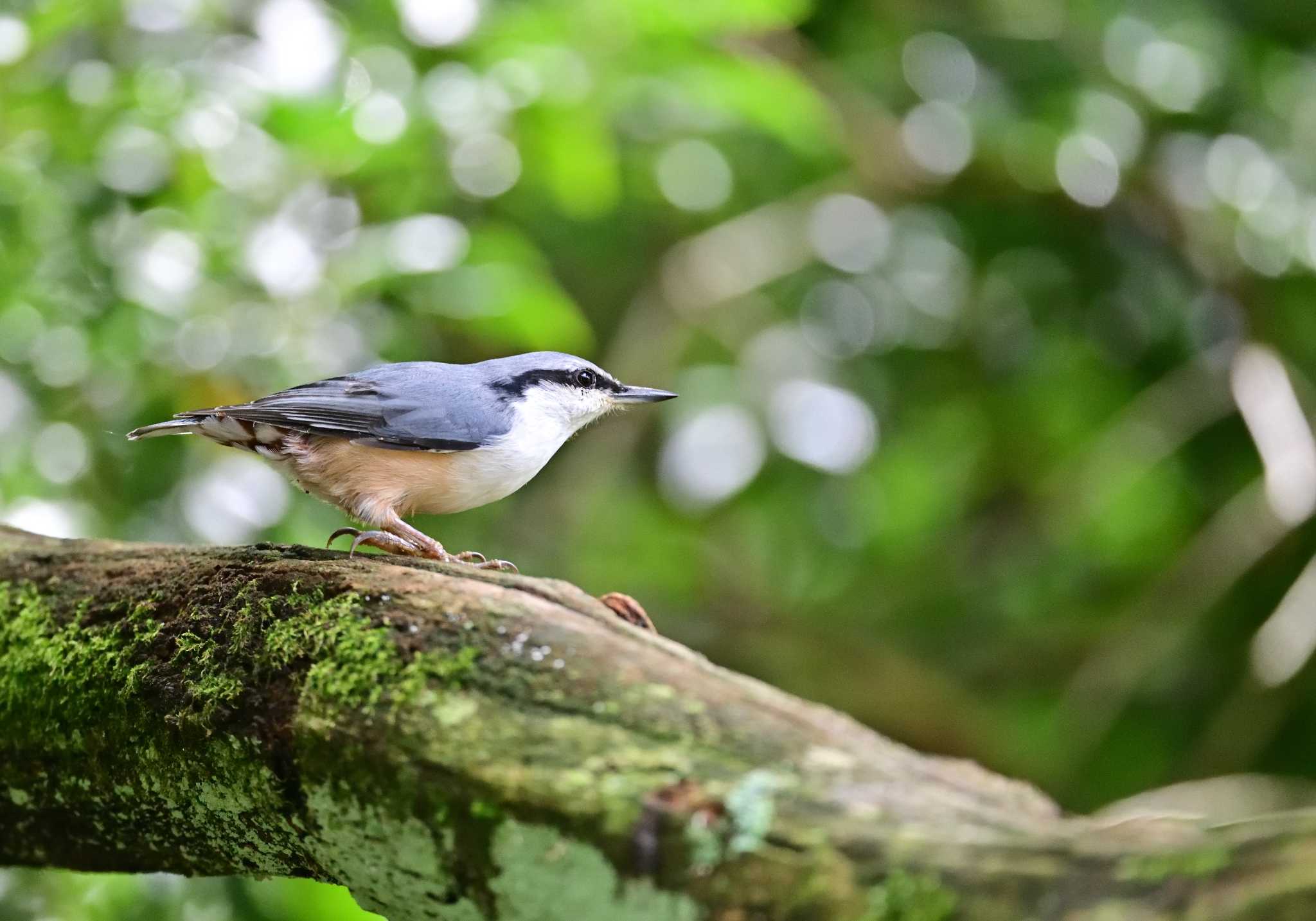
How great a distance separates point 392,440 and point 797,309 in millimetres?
4164

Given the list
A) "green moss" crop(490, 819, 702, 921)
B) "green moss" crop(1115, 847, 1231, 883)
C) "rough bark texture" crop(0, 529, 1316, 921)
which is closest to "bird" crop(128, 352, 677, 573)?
"rough bark texture" crop(0, 529, 1316, 921)

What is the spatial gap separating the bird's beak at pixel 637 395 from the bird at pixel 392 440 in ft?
1.61

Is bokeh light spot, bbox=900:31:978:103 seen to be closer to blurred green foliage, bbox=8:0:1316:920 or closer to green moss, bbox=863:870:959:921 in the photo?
blurred green foliage, bbox=8:0:1316:920

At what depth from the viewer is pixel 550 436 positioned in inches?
145

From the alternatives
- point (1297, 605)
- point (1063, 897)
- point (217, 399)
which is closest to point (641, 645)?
point (1063, 897)

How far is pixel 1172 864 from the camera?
1500 mm

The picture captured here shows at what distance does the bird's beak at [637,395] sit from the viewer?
4.02 m

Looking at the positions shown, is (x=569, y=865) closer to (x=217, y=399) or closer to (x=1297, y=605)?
(x=217, y=399)

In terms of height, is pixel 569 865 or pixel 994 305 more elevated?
pixel 569 865

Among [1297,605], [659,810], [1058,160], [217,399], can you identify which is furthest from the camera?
[1058,160]

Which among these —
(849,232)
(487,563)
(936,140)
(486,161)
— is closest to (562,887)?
(487,563)

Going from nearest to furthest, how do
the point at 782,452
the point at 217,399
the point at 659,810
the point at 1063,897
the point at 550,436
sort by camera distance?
the point at 1063,897 → the point at 659,810 → the point at 550,436 → the point at 217,399 → the point at 782,452

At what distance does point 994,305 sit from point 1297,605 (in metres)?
2.49

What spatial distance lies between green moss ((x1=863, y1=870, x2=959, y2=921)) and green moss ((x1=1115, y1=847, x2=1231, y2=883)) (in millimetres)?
205
